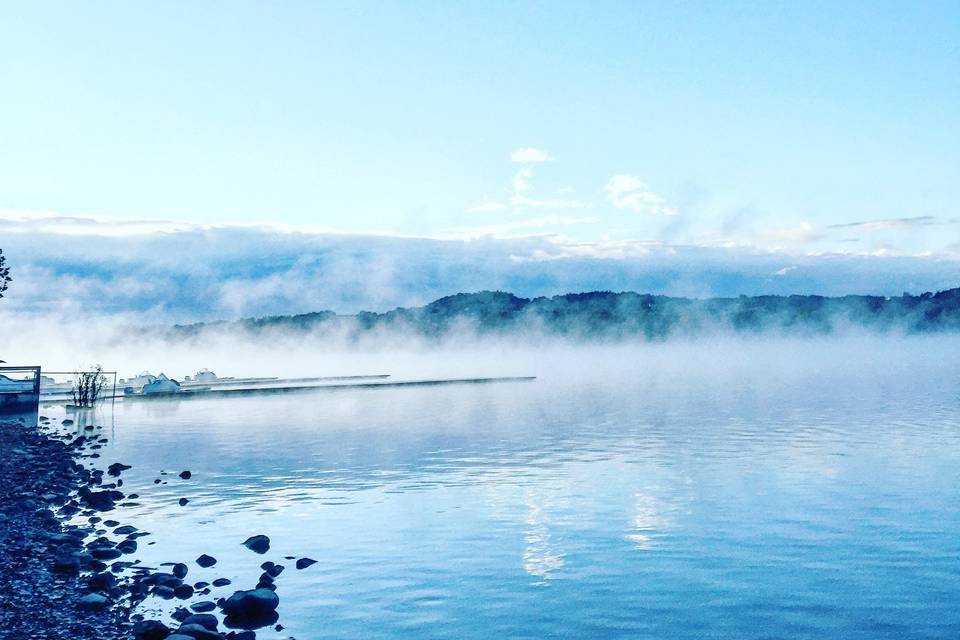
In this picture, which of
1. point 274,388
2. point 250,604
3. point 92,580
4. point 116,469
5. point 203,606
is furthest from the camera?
Answer: point 274,388

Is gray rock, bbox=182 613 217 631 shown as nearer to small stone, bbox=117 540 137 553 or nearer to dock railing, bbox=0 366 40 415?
small stone, bbox=117 540 137 553

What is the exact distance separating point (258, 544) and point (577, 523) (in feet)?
41.3

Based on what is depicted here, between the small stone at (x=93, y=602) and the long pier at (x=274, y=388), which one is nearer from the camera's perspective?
the small stone at (x=93, y=602)

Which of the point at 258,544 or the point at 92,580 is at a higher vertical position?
the point at 92,580

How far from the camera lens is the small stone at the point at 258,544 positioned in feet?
97.3

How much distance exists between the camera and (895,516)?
35156 mm

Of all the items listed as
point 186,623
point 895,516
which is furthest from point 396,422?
point 186,623

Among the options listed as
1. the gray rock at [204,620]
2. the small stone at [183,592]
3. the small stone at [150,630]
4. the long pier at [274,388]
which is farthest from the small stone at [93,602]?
the long pier at [274,388]

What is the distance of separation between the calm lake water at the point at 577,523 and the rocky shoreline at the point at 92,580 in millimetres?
779

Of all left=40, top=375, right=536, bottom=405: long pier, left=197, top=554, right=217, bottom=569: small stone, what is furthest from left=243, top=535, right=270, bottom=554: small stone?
left=40, top=375, right=536, bottom=405: long pier

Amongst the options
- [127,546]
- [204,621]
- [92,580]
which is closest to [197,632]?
[204,621]

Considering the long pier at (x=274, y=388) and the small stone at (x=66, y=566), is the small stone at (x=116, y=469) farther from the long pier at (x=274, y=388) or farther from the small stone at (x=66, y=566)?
the long pier at (x=274, y=388)

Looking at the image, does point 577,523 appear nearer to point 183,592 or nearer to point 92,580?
point 183,592

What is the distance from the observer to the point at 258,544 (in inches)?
1177
